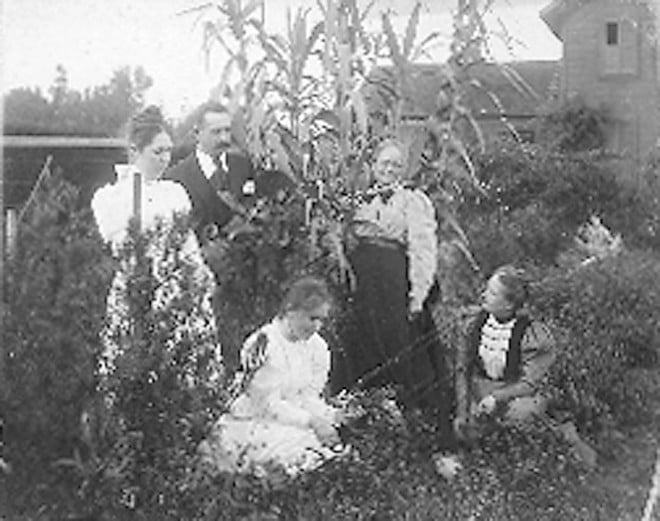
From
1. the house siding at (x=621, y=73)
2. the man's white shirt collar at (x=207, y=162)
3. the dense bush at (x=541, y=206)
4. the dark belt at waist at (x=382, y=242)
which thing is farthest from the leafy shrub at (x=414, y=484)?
the house siding at (x=621, y=73)

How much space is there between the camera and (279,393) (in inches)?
165

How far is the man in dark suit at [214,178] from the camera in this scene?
413cm

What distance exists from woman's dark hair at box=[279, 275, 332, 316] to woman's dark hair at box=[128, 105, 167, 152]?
0.58m

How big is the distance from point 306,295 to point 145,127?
66cm

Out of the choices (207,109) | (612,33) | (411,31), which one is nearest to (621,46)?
(612,33)

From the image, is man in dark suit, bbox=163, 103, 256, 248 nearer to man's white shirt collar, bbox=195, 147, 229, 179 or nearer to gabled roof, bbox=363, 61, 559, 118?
man's white shirt collar, bbox=195, 147, 229, 179

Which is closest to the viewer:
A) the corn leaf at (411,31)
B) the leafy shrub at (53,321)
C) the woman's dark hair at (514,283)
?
the leafy shrub at (53,321)

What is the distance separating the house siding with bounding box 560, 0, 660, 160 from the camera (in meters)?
4.33

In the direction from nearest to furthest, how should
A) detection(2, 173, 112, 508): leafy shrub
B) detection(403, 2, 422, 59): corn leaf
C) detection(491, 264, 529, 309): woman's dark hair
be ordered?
detection(2, 173, 112, 508): leafy shrub
detection(403, 2, 422, 59): corn leaf
detection(491, 264, 529, 309): woman's dark hair

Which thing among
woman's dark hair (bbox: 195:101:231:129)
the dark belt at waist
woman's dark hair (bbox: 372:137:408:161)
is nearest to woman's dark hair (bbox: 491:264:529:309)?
the dark belt at waist

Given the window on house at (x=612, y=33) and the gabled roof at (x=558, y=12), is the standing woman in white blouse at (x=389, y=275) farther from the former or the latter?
the window on house at (x=612, y=33)

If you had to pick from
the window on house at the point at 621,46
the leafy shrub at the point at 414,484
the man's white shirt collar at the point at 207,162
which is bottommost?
the leafy shrub at the point at 414,484

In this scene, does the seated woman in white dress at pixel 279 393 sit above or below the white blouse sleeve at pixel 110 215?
below

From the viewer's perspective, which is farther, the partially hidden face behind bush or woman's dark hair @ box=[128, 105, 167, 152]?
the partially hidden face behind bush
